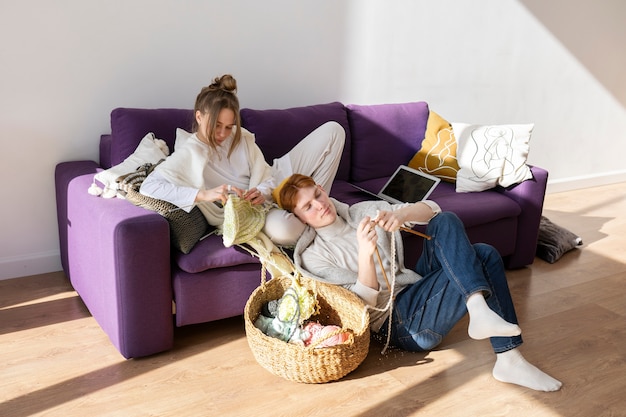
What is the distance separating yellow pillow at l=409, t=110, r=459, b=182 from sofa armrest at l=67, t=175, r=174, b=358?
164 cm

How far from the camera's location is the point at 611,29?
4.95 metres

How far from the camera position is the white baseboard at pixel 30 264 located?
119 inches

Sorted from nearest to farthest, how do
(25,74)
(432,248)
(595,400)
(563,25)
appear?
(595,400) < (432,248) < (25,74) < (563,25)

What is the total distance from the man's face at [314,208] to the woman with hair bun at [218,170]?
4cm

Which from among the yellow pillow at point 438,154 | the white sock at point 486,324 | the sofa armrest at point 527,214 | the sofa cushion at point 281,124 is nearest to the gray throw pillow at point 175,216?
the sofa cushion at point 281,124

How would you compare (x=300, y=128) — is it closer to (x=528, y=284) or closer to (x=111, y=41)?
(x=111, y=41)

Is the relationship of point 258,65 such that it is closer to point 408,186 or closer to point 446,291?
point 408,186

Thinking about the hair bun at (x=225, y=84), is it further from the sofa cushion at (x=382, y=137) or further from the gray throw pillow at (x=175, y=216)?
the sofa cushion at (x=382, y=137)

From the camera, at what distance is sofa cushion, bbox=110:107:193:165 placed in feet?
9.24

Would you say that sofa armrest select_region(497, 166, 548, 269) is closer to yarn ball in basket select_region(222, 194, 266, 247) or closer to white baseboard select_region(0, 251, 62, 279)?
yarn ball in basket select_region(222, 194, 266, 247)

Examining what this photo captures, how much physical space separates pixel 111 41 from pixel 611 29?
3729mm

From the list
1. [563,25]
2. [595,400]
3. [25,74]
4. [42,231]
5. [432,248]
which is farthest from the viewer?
[563,25]

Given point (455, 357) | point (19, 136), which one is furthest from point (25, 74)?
point (455, 357)

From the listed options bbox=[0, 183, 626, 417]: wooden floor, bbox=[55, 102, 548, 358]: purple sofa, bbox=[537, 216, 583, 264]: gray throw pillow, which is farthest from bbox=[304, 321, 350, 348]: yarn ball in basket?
bbox=[537, 216, 583, 264]: gray throw pillow
